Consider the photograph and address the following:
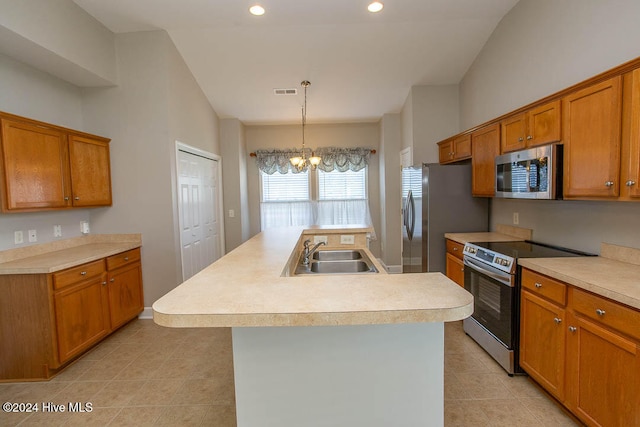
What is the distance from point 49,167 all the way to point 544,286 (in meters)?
4.05

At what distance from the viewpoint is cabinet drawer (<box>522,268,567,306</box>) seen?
1.92 m

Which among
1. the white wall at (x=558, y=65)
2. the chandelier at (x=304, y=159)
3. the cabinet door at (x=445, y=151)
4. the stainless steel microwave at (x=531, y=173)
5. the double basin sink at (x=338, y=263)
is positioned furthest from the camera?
the cabinet door at (x=445, y=151)

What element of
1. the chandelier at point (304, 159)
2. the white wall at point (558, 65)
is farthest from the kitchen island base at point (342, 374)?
the chandelier at point (304, 159)

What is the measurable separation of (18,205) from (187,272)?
181cm

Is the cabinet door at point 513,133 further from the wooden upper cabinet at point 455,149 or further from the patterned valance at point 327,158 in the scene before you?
the patterned valance at point 327,158

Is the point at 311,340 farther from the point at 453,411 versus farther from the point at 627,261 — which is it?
the point at 627,261

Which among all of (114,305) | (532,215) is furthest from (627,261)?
(114,305)

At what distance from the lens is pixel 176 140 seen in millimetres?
3678

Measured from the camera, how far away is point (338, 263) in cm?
264

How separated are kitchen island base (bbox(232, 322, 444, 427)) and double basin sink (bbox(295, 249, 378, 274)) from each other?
867 millimetres

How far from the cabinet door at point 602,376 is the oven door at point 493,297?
518 mm

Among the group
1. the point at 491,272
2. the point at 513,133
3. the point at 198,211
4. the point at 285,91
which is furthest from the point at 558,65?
the point at 198,211

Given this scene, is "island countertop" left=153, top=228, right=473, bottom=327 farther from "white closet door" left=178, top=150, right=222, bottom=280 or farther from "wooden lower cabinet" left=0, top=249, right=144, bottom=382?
"white closet door" left=178, top=150, right=222, bottom=280

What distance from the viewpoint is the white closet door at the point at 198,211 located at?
393cm
